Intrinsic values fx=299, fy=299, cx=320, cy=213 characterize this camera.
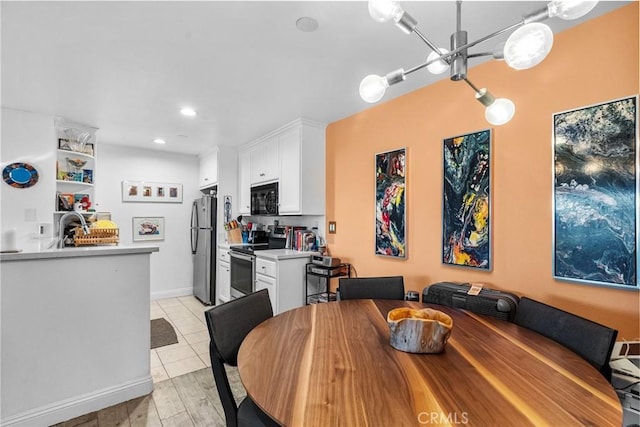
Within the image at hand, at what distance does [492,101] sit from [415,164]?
1259 mm

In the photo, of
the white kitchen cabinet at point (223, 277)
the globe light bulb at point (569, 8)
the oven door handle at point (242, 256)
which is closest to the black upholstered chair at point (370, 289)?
the globe light bulb at point (569, 8)

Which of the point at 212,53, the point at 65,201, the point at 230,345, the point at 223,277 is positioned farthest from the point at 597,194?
the point at 65,201

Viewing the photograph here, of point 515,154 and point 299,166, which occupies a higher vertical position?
point 299,166

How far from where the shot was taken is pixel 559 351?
1146mm

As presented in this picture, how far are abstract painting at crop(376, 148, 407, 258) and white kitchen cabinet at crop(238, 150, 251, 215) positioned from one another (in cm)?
223

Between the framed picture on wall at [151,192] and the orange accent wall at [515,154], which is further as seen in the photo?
the framed picture on wall at [151,192]

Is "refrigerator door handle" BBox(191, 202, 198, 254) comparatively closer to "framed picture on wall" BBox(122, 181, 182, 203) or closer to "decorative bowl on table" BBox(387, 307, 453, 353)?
"framed picture on wall" BBox(122, 181, 182, 203)

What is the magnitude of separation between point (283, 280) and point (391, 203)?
140 cm

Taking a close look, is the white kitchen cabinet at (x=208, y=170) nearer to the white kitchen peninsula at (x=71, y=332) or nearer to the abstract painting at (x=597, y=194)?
the white kitchen peninsula at (x=71, y=332)

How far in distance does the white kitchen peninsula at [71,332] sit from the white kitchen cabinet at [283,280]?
126 cm

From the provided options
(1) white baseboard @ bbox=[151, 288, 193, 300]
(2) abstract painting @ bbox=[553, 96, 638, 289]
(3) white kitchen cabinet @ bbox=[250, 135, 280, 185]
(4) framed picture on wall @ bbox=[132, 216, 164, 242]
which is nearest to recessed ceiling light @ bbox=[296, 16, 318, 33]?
(2) abstract painting @ bbox=[553, 96, 638, 289]

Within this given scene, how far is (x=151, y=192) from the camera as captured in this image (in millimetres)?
4875

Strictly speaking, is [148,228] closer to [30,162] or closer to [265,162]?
[30,162]

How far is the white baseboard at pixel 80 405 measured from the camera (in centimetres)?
179
